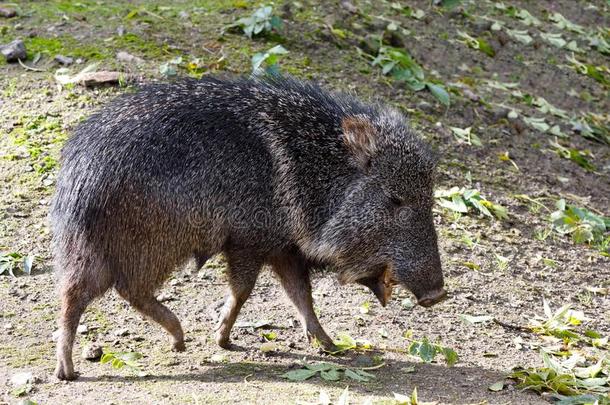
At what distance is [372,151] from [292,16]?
3642mm

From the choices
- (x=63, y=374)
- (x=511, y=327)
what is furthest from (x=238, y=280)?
(x=511, y=327)

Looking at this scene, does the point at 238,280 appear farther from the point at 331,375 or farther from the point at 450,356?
the point at 450,356

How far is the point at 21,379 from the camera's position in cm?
424

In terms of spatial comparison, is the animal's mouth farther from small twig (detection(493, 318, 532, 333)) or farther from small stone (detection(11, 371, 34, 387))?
small stone (detection(11, 371, 34, 387))

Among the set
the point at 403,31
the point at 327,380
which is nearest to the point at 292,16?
the point at 403,31

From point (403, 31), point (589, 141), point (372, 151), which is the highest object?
point (372, 151)

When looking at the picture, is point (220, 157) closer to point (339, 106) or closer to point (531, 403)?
point (339, 106)

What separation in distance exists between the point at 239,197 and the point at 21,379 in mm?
1302

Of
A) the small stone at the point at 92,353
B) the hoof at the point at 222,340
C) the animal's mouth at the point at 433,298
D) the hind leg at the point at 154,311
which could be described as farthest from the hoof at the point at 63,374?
the animal's mouth at the point at 433,298

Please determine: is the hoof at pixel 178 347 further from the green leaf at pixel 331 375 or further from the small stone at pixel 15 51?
the small stone at pixel 15 51

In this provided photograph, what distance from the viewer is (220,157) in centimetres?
460

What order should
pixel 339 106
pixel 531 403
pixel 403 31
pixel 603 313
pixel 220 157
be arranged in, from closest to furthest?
1. pixel 531 403
2. pixel 220 157
3. pixel 339 106
4. pixel 603 313
5. pixel 403 31

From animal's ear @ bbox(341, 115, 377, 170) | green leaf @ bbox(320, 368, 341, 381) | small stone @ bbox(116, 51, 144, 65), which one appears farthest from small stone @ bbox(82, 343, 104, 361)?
small stone @ bbox(116, 51, 144, 65)

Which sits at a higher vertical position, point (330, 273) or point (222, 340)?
point (222, 340)
